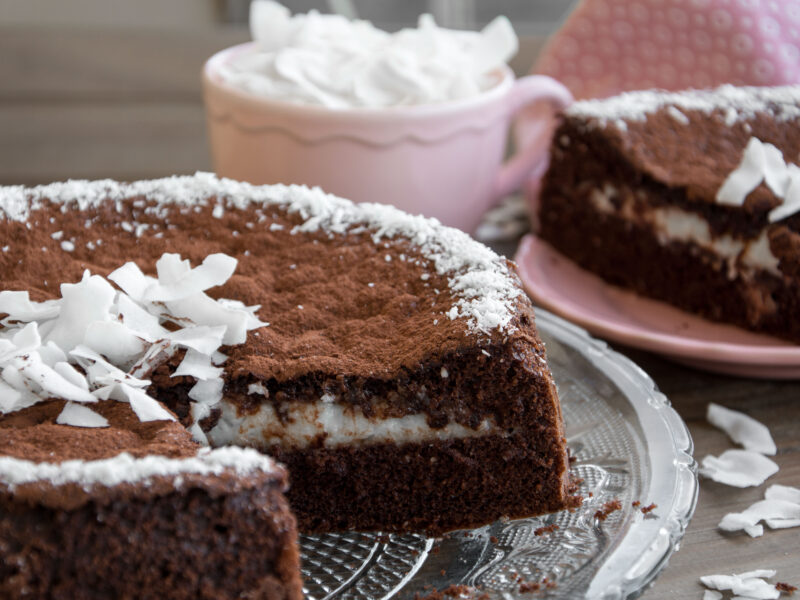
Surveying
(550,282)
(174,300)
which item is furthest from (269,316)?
(550,282)

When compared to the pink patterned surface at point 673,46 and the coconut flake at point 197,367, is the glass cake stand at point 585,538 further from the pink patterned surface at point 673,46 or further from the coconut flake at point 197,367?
the pink patterned surface at point 673,46

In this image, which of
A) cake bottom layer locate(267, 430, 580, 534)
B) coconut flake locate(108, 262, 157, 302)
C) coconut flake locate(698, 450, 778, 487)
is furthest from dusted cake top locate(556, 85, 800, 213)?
coconut flake locate(108, 262, 157, 302)

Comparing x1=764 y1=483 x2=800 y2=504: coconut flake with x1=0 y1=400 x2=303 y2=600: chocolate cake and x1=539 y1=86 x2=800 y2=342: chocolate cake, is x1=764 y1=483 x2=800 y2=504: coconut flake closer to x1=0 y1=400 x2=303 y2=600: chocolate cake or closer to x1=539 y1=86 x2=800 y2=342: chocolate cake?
x1=539 y1=86 x2=800 y2=342: chocolate cake

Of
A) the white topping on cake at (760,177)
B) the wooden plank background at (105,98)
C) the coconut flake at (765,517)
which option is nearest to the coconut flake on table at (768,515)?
the coconut flake at (765,517)

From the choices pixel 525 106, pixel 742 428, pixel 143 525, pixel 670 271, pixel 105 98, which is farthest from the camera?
pixel 105 98

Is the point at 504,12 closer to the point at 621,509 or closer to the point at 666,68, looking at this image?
the point at 666,68

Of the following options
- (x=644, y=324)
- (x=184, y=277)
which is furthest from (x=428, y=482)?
(x=644, y=324)

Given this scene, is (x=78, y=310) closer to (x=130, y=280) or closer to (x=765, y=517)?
(x=130, y=280)
